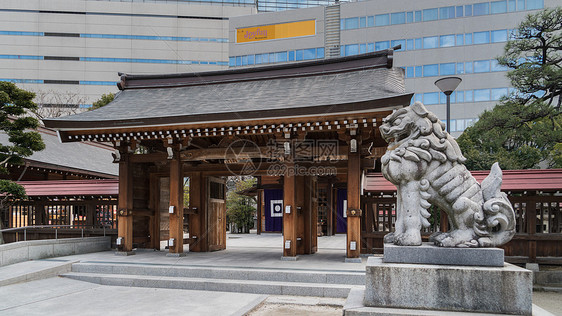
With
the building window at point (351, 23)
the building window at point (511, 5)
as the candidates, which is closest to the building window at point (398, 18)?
the building window at point (351, 23)

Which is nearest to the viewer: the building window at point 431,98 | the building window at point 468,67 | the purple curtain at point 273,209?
the purple curtain at point 273,209

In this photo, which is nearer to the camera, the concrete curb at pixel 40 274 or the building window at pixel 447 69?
the concrete curb at pixel 40 274

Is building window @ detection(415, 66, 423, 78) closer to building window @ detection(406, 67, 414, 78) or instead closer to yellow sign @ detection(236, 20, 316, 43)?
building window @ detection(406, 67, 414, 78)

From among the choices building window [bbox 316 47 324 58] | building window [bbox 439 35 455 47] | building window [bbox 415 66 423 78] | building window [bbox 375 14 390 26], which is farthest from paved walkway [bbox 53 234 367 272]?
building window [bbox 316 47 324 58]

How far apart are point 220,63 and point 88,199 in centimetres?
4683

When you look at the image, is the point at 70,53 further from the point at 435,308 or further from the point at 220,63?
the point at 435,308

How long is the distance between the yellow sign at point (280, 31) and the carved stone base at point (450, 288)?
3985 centimetres

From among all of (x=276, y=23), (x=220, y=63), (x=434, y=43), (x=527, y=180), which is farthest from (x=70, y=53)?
(x=527, y=180)

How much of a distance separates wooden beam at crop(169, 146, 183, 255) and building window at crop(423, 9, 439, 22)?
32.5 meters

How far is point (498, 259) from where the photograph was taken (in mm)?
4473

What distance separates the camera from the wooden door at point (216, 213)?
1302 centimetres

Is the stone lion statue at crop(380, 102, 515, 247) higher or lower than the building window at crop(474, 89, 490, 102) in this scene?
lower

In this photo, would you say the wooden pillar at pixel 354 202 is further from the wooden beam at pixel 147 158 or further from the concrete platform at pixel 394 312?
the wooden beam at pixel 147 158

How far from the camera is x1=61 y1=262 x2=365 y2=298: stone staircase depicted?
8258 mm
